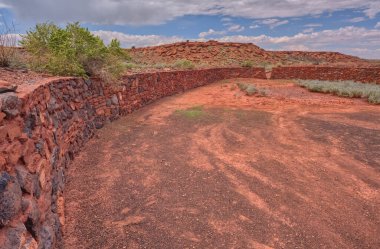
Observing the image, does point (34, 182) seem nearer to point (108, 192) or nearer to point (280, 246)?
point (108, 192)

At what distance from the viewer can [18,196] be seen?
2.78 metres

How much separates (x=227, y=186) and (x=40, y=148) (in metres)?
2.94

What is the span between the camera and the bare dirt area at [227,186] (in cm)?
407

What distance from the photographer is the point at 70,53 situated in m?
8.45

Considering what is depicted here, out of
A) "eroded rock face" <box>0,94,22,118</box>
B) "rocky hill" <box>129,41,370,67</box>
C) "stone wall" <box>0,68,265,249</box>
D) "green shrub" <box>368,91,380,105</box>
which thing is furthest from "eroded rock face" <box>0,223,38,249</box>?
"rocky hill" <box>129,41,370,67</box>

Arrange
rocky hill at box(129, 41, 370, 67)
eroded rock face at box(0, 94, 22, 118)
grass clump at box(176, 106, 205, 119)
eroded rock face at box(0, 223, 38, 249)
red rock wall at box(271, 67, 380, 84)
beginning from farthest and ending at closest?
rocky hill at box(129, 41, 370, 67)
red rock wall at box(271, 67, 380, 84)
grass clump at box(176, 106, 205, 119)
eroded rock face at box(0, 94, 22, 118)
eroded rock face at box(0, 223, 38, 249)

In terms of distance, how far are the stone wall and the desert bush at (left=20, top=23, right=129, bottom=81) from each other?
1.71 feet

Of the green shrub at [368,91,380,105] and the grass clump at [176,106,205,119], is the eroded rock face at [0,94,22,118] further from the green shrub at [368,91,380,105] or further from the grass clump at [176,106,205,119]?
the green shrub at [368,91,380,105]

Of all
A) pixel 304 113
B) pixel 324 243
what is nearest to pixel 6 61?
pixel 324 243

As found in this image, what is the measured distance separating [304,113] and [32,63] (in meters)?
8.72

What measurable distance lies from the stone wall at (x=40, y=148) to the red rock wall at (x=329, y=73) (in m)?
19.2

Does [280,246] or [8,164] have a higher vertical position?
[8,164]

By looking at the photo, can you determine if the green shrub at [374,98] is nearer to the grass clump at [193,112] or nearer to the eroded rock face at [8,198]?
the grass clump at [193,112]

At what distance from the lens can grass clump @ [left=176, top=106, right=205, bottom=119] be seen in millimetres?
10969
